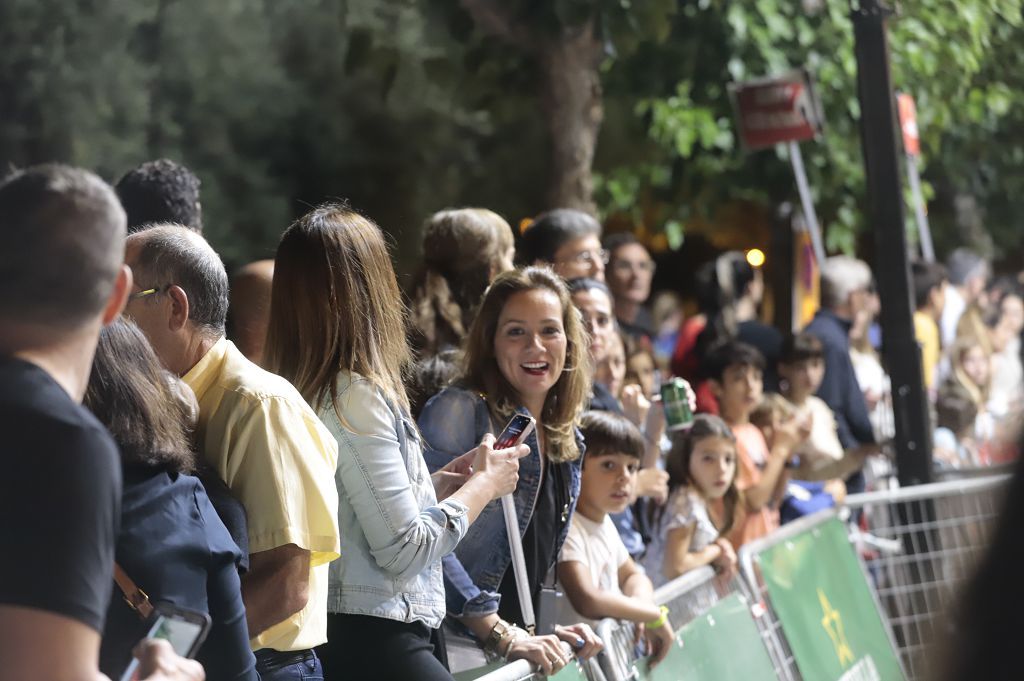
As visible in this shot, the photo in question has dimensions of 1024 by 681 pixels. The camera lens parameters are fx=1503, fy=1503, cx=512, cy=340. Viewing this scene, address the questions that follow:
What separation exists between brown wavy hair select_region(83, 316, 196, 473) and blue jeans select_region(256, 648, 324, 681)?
63 cm

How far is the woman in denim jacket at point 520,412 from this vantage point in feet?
13.9

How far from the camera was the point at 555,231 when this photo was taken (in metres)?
5.95

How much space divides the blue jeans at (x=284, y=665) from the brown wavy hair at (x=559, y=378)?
1.29 m

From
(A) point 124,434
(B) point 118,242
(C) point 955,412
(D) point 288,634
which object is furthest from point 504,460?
(C) point 955,412

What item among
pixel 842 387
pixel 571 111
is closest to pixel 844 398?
pixel 842 387

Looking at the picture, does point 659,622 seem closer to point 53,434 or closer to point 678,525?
point 678,525

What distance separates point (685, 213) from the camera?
41.1ft

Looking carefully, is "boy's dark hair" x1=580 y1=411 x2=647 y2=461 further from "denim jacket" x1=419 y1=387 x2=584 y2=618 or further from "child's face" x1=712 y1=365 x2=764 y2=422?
"child's face" x1=712 y1=365 x2=764 y2=422

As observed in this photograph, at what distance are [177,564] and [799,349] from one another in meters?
5.64

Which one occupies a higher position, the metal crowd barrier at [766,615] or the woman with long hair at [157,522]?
the woman with long hair at [157,522]

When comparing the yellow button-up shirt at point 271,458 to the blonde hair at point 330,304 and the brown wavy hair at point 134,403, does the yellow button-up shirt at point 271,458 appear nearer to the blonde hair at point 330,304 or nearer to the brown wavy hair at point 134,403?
the brown wavy hair at point 134,403

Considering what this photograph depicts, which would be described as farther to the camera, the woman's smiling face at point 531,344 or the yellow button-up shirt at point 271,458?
the woman's smiling face at point 531,344

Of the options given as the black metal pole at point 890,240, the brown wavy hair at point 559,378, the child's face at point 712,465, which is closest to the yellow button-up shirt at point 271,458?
the brown wavy hair at point 559,378

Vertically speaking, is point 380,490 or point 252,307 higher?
point 252,307
